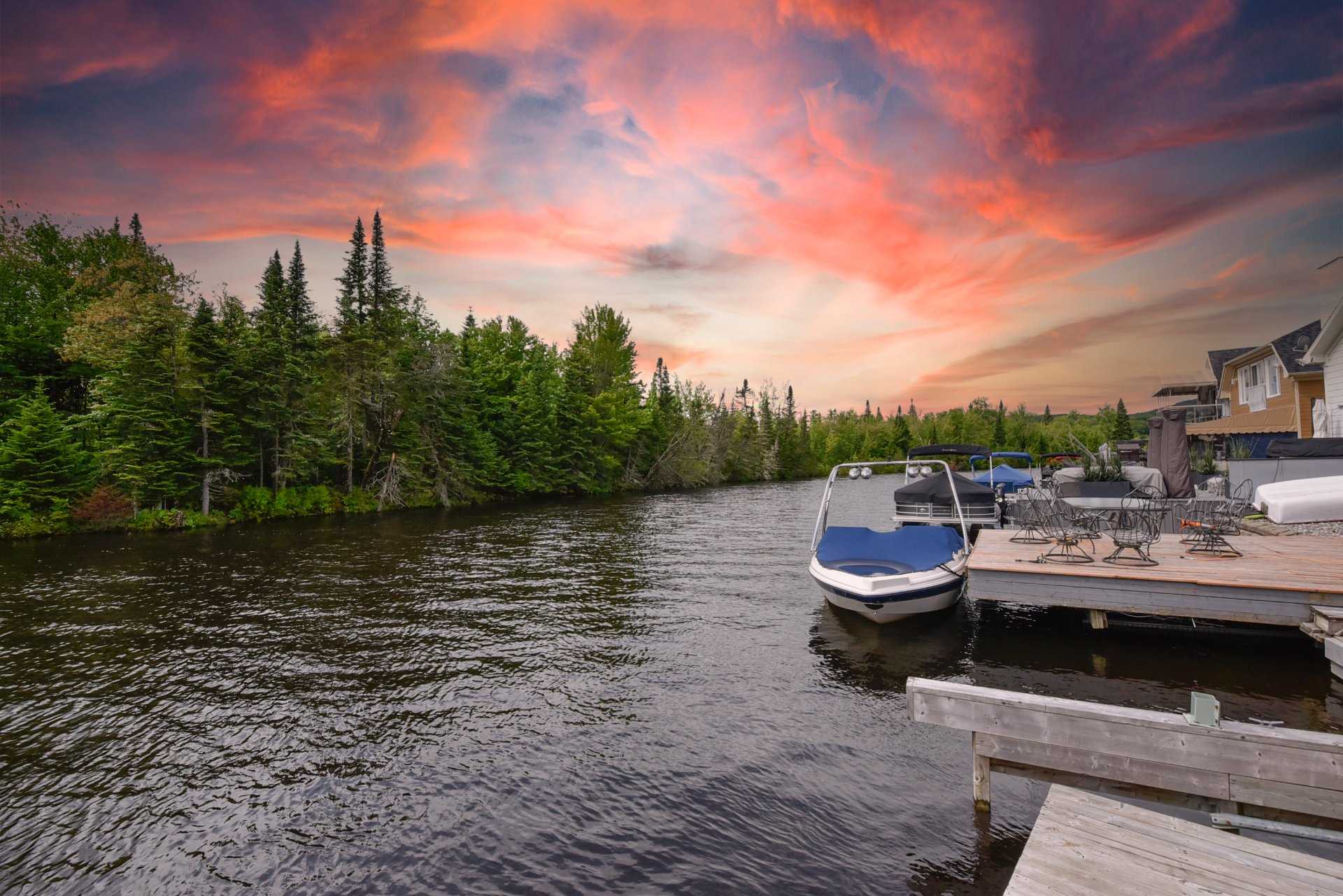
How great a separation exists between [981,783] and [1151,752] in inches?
56.6

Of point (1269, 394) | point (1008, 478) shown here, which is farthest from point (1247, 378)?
point (1008, 478)

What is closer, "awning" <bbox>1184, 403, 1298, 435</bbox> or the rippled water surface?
the rippled water surface

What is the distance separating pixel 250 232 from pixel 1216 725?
107ft

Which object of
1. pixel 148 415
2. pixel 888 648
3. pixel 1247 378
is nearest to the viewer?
pixel 888 648

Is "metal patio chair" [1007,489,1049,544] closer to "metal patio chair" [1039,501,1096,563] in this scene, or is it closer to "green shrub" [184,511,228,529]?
"metal patio chair" [1039,501,1096,563]

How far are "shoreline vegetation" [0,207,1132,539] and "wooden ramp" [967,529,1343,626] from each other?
32.9m

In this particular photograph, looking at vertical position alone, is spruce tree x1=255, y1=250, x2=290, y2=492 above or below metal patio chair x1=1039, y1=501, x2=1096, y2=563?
above

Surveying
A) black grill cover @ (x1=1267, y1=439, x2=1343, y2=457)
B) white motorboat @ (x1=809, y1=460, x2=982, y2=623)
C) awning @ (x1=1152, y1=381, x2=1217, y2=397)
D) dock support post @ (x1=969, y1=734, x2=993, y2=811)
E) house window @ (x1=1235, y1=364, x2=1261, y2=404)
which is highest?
awning @ (x1=1152, y1=381, x2=1217, y2=397)

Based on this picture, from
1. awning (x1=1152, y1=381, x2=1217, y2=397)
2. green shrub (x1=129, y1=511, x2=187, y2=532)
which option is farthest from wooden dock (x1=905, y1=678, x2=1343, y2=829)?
awning (x1=1152, y1=381, x2=1217, y2=397)

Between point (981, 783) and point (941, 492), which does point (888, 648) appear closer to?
point (981, 783)

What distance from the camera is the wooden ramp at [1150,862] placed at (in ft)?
8.23

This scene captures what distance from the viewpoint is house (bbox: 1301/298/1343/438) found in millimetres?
17344

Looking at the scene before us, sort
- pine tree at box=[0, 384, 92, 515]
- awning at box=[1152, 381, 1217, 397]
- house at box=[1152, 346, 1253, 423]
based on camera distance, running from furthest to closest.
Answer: awning at box=[1152, 381, 1217, 397] < house at box=[1152, 346, 1253, 423] < pine tree at box=[0, 384, 92, 515]

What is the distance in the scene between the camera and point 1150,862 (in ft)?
8.96
